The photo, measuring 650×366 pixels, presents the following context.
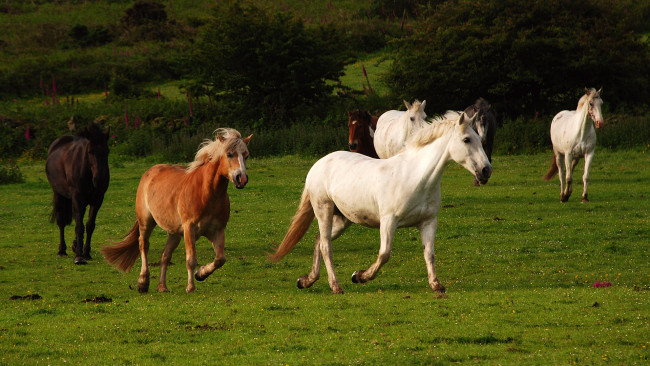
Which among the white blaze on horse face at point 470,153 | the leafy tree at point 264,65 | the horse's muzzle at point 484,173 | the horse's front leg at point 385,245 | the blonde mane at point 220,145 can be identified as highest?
the white blaze on horse face at point 470,153

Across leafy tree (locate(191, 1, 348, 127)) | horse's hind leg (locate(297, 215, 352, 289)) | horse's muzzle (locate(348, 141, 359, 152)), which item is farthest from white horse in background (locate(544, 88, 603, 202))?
leafy tree (locate(191, 1, 348, 127))

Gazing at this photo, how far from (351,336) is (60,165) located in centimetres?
899

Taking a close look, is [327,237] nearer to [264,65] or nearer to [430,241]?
[430,241]

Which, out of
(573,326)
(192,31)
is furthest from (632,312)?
(192,31)

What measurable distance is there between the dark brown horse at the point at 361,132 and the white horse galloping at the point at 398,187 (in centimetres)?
743

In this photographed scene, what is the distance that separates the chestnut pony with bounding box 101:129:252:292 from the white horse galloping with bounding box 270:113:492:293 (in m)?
1.12

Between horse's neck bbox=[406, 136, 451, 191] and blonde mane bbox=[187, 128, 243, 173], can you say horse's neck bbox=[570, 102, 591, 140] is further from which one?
blonde mane bbox=[187, 128, 243, 173]

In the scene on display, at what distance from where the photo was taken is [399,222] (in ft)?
31.9

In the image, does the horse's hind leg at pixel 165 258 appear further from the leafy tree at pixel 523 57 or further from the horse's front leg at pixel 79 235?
the leafy tree at pixel 523 57

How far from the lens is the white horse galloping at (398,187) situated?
952cm

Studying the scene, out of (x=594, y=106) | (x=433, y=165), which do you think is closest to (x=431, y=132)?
(x=433, y=165)

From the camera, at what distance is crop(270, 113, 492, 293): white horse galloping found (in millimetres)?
9516

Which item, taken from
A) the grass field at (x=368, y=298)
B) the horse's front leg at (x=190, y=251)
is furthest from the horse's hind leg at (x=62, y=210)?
the horse's front leg at (x=190, y=251)

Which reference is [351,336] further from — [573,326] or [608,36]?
[608,36]
